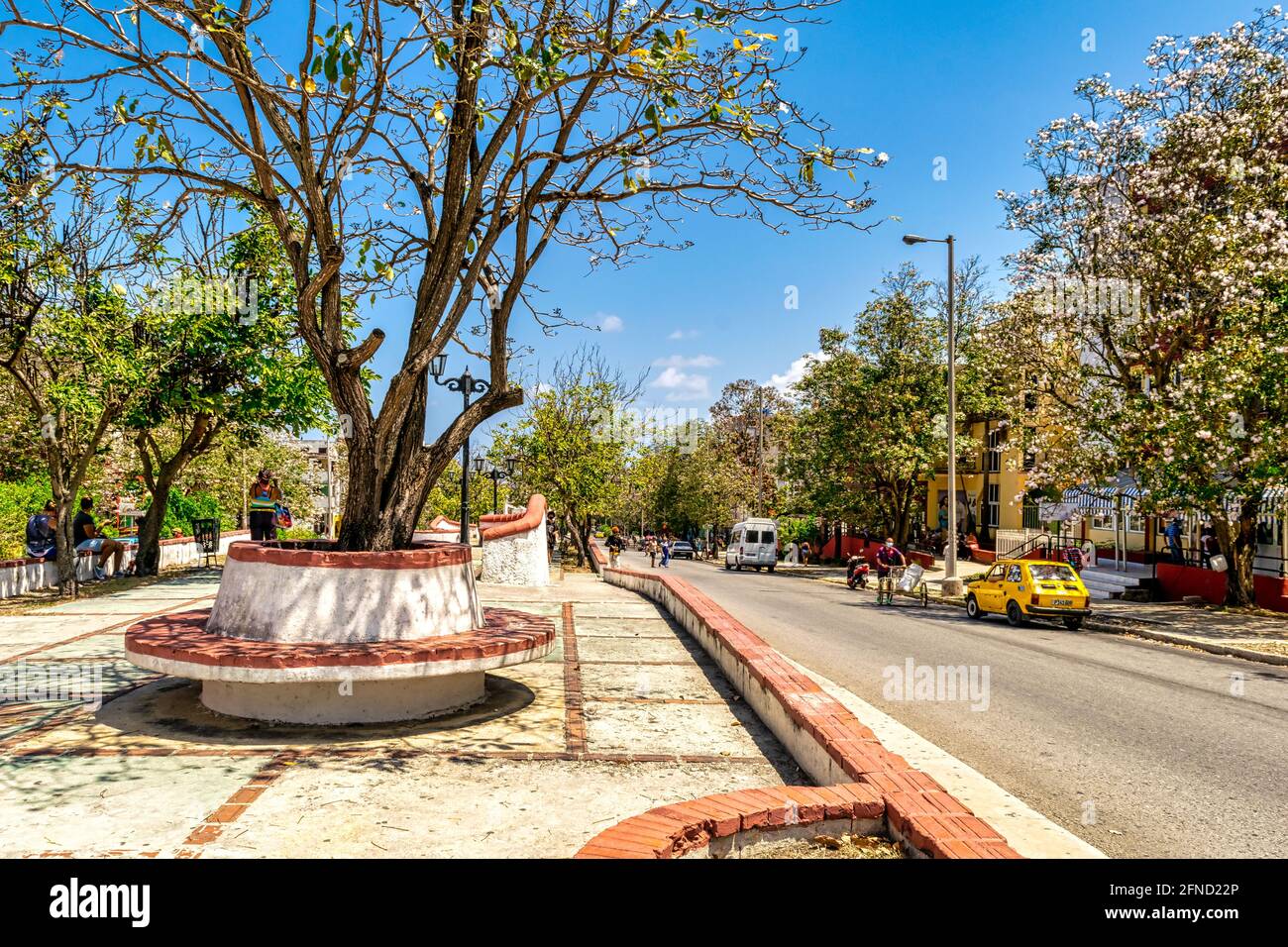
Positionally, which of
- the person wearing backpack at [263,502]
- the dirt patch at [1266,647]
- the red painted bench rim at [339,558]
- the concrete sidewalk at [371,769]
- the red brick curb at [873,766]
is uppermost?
the person wearing backpack at [263,502]

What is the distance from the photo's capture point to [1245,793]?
578cm

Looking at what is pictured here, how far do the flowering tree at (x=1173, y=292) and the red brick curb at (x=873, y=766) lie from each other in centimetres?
1241

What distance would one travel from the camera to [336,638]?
20.4 feet

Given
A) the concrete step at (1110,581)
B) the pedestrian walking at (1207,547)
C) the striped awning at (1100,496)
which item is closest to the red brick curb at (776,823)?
the striped awning at (1100,496)

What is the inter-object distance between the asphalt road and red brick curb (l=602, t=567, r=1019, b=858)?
1.23 meters

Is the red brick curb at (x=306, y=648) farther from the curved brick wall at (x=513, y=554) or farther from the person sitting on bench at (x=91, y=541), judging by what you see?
the person sitting on bench at (x=91, y=541)

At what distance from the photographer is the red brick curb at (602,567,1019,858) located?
11.5ft

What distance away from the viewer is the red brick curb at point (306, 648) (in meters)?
5.68

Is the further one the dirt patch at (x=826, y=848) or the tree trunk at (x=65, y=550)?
the tree trunk at (x=65, y=550)

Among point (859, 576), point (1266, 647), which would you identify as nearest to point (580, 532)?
point (859, 576)

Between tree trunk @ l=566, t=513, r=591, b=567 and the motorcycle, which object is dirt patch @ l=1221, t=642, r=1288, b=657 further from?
tree trunk @ l=566, t=513, r=591, b=567

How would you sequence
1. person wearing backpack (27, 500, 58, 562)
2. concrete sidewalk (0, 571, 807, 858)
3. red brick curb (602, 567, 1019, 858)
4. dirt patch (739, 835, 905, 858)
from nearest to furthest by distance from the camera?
red brick curb (602, 567, 1019, 858), dirt patch (739, 835, 905, 858), concrete sidewalk (0, 571, 807, 858), person wearing backpack (27, 500, 58, 562)

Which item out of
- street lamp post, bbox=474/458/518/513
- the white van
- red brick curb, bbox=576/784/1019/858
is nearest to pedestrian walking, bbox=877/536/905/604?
street lamp post, bbox=474/458/518/513
